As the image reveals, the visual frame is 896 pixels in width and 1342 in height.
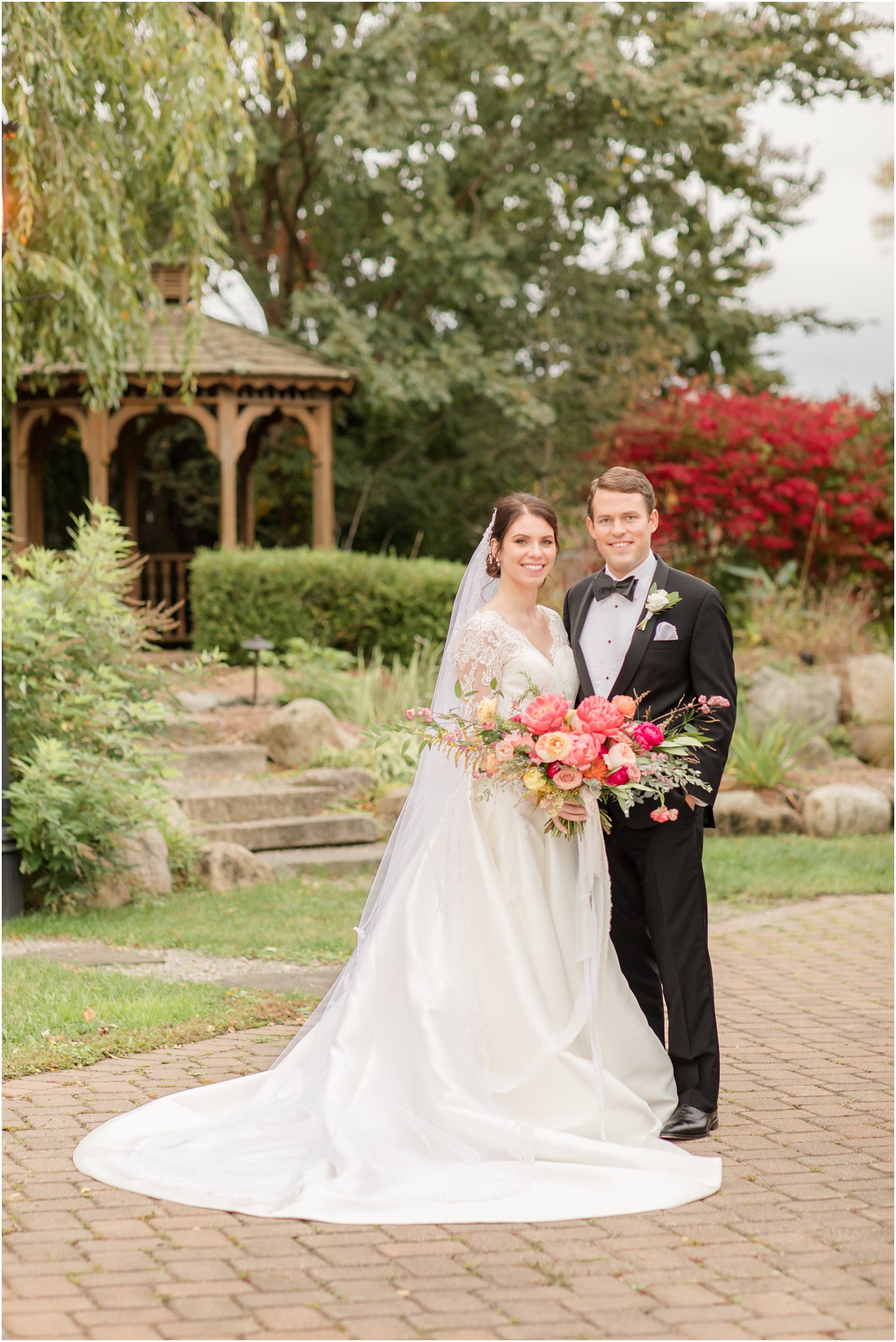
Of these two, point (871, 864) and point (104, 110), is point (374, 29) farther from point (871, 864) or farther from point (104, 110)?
point (871, 864)

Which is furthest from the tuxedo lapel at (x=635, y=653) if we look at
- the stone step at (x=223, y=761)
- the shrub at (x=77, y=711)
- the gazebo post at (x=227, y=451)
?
the gazebo post at (x=227, y=451)

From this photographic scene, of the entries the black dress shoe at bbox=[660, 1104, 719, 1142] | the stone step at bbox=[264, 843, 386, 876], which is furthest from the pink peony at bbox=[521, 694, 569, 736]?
the stone step at bbox=[264, 843, 386, 876]

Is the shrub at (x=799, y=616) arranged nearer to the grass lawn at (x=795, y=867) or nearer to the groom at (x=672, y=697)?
the grass lawn at (x=795, y=867)

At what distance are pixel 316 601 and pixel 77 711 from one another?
21.6ft

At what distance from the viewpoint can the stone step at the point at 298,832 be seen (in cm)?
929

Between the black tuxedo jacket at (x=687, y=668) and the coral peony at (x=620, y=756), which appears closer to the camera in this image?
the coral peony at (x=620, y=756)

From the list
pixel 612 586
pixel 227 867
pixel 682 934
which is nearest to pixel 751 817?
pixel 227 867

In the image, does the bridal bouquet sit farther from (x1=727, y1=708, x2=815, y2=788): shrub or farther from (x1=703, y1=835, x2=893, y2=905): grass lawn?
(x1=727, y1=708, x2=815, y2=788): shrub

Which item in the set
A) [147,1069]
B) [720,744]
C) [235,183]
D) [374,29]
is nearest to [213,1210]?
[147,1069]

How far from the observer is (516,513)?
4.69m

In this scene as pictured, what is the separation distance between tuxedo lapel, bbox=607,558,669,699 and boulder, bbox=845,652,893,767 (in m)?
8.67

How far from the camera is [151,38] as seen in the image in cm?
986

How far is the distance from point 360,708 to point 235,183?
32.4ft

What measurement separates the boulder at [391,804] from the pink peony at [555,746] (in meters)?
5.71
